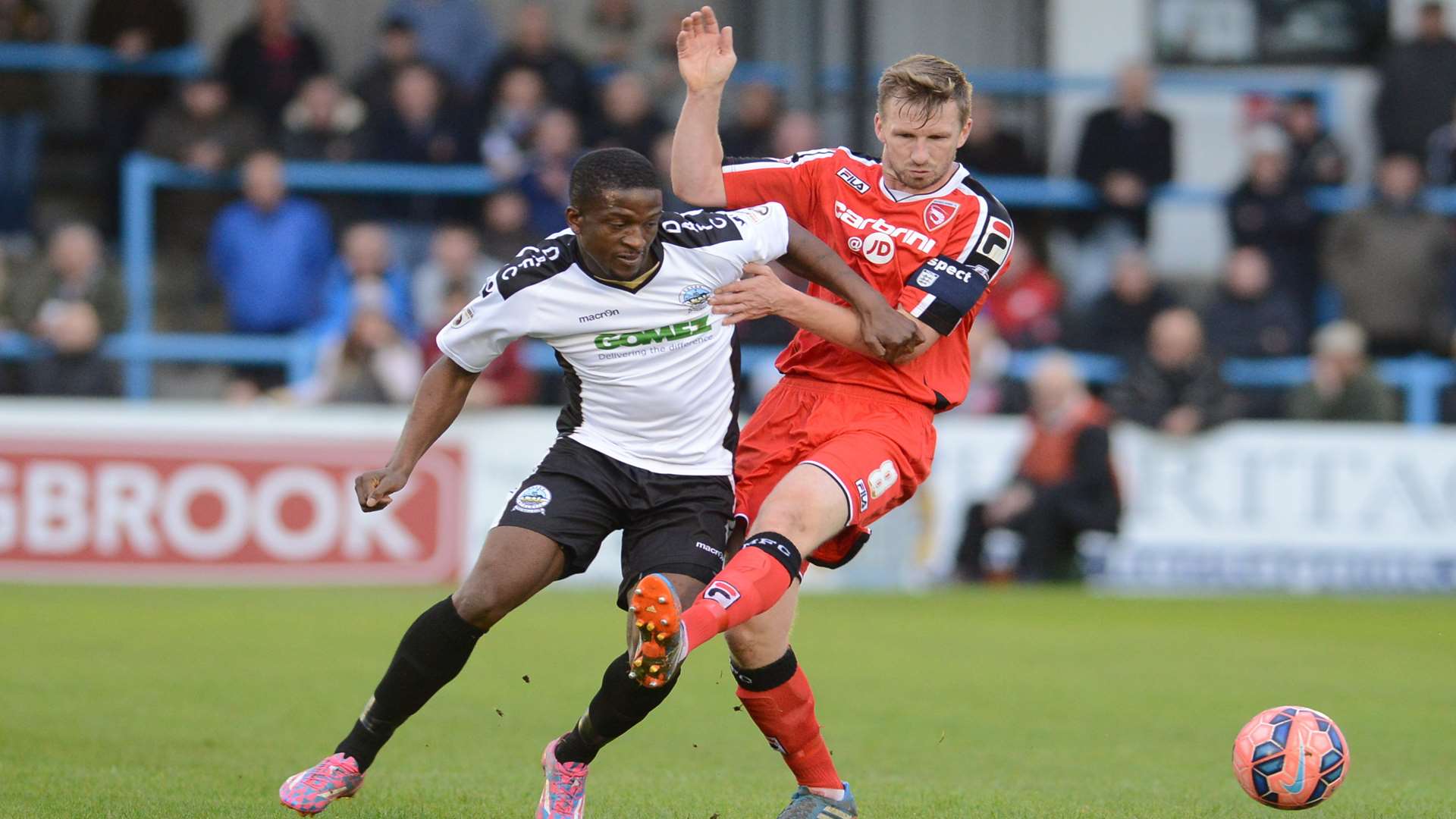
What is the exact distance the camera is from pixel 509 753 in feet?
23.6

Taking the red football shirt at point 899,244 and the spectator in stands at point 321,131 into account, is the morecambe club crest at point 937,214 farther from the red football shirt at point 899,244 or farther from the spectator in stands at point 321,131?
the spectator in stands at point 321,131

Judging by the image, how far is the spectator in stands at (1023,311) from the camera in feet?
51.4

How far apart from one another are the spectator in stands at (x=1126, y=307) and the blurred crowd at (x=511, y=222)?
0.02m

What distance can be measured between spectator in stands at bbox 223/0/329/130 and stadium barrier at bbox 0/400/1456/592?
361 cm

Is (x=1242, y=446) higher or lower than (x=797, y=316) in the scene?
lower

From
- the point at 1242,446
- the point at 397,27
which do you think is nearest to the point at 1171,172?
the point at 1242,446

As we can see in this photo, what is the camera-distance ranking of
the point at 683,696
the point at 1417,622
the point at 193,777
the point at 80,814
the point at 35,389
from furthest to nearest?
1. the point at 35,389
2. the point at 1417,622
3. the point at 683,696
4. the point at 193,777
5. the point at 80,814

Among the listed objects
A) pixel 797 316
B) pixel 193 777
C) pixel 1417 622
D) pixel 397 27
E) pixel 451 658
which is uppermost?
pixel 397 27

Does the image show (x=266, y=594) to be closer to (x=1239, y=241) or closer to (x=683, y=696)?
(x=683, y=696)

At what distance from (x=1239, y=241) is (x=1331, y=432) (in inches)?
98.1

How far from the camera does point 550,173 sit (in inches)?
603

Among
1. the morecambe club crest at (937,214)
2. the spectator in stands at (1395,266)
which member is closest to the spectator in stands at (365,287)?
the spectator in stands at (1395,266)

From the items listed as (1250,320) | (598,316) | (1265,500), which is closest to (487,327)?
(598,316)

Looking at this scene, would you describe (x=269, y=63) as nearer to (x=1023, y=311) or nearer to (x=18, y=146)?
(x=18, y=146)
